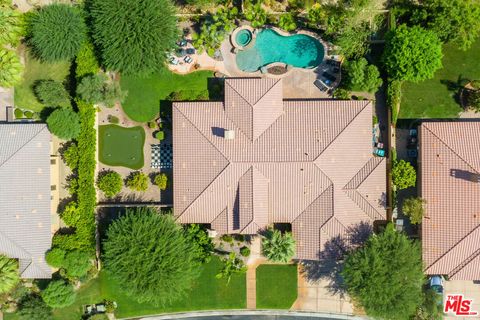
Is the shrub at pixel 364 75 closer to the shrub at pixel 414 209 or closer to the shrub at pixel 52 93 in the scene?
the shrub at pixel 414 209

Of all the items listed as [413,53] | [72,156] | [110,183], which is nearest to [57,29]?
[72,156]

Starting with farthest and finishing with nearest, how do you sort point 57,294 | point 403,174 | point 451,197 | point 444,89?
point 444,89 < point 57,294 < point 403,174 < point 451,197

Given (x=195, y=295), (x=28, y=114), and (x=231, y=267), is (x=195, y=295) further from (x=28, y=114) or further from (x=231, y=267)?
(x=28, y=114)

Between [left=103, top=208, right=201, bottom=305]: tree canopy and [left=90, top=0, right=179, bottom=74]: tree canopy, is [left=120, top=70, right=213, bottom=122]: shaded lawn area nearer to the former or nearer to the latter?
[left=90, top=0, right=179, bottom=74]: tree canopy

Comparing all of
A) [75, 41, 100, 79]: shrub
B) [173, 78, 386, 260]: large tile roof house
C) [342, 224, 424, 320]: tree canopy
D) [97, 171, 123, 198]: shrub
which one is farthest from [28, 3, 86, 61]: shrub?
[342, 224, 424, 320]: tree canopy

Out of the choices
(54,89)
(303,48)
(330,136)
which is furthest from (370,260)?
(54,89)

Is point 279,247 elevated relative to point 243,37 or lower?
lower

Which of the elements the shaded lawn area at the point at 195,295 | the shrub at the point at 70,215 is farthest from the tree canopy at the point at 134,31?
the shaded lawn area at the point at 195,295

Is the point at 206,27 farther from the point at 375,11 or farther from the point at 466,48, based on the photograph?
the point at 466,48
